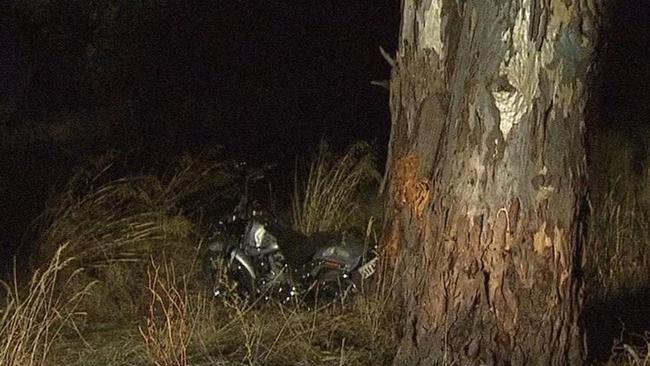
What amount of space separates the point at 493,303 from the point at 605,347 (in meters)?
1.26

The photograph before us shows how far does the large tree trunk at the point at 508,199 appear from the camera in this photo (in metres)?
6.44

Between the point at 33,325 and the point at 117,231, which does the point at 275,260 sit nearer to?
the point at 117,231

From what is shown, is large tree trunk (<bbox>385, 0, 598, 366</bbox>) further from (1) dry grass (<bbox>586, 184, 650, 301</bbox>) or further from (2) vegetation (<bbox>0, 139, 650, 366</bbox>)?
(1) dry grass (<bbox>586, 184, 650, 301</bbox>)

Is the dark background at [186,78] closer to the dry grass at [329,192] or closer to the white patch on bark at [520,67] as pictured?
the dry grass at [329,192]

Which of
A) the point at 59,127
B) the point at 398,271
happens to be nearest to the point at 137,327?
the point at 398,271

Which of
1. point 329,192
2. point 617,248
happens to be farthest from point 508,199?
point 329,192

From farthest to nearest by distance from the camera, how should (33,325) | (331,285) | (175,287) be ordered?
1. (331,285)
2. (175,287)
3. (33,325)

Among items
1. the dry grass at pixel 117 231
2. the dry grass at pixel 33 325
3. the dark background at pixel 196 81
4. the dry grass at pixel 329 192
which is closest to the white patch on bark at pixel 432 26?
the dry grass at pixel 33 325

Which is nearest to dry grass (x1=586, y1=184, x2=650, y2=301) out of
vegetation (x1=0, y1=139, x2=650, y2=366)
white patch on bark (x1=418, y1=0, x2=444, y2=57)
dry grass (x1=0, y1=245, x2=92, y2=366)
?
vegetation (x1=0, y1=139, x2=650, y2=366)

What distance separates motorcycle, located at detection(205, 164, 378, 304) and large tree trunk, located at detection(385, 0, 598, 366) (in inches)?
61.5

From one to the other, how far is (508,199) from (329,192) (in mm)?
4056

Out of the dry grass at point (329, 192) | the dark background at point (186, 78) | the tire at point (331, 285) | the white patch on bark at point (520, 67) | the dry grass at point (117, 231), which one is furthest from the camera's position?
the dark background at point (186, 78)

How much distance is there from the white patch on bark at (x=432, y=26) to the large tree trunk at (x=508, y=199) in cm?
46

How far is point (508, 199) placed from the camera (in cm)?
657
